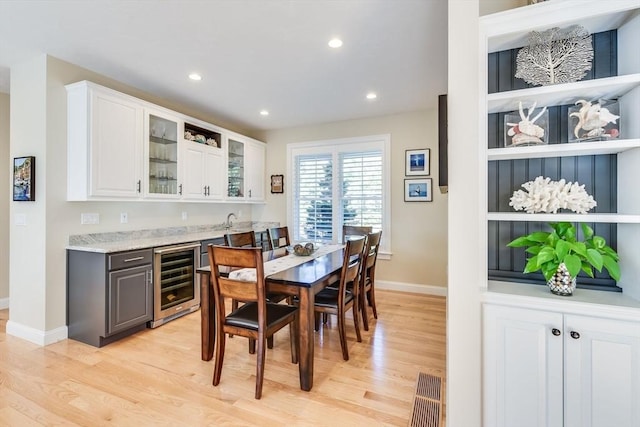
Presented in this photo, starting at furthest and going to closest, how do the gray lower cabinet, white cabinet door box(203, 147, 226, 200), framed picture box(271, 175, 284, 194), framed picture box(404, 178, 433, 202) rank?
framed picture box(271, 175, 284, 194)
framed picture box(404, 178, 433, 202)
white cabinet door box(203, 147, 226, 200)
the gray lower cabinet

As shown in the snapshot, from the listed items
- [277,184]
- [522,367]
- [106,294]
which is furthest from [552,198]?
[277,184]

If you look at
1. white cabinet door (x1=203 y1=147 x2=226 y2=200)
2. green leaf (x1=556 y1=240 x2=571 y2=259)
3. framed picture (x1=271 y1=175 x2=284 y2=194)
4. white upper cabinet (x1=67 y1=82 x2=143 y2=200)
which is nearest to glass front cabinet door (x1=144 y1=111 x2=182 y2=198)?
white upper cabinet (x1=67 y1=82 x2=143 y2=200)

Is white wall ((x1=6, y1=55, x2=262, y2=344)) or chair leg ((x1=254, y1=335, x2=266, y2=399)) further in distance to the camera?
white wall ((x1=6, y1=55, x2=262, y2=344))

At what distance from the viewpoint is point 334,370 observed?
2365 mm

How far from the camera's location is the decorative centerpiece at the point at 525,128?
4.92 ft

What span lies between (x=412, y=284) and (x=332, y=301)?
7.40ft

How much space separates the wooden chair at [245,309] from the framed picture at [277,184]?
3.28 metres

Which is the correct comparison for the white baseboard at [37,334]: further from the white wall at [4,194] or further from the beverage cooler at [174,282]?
the white wall at [4,194]

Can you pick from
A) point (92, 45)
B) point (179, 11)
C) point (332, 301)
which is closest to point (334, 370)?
point (332, 301)

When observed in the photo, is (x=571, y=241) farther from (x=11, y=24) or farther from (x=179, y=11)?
(x=11, y=24)

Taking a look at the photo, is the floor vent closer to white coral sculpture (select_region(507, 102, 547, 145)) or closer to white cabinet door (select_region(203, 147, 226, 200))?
white coral sculpture (select_region(507, 102, 547, 145))

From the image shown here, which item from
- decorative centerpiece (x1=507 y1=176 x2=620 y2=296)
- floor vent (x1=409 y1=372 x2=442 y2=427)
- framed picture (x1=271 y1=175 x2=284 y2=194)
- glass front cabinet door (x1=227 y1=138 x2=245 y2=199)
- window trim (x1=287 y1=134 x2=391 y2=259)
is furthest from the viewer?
framed picture (x1=271 y1=175 x2=284 y2=194)

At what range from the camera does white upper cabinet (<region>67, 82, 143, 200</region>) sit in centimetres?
286

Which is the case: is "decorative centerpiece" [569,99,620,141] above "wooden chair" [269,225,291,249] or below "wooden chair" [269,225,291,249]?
above
